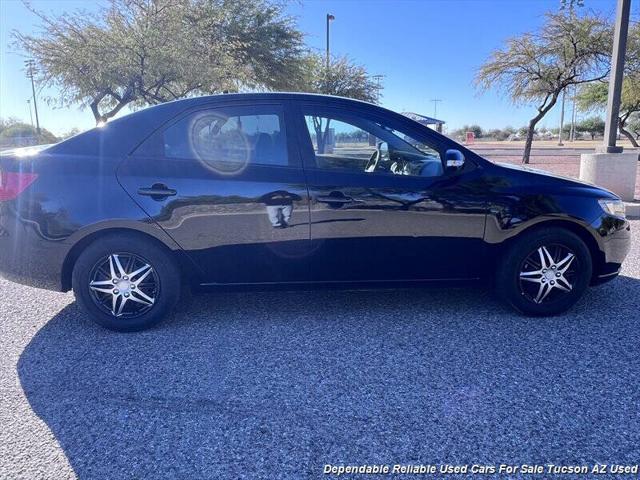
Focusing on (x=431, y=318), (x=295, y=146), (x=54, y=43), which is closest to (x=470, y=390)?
(x=431, y=318)

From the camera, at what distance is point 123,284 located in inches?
133

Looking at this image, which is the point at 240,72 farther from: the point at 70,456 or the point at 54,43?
the point at 70,456

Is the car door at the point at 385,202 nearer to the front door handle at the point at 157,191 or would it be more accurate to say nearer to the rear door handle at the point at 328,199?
the rear door handle at the point at 328,199

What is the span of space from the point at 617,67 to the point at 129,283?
26.6 feet

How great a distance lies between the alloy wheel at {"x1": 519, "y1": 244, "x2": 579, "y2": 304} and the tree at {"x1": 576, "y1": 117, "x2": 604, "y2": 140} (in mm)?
69765

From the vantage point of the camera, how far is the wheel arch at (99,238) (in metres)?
3.29

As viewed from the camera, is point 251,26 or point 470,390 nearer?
point 470,390

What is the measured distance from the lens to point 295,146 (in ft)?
11.0

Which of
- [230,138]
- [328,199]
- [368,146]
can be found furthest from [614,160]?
[230,138]

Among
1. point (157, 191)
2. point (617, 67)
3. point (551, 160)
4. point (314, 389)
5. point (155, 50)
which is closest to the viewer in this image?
point (314, 389)

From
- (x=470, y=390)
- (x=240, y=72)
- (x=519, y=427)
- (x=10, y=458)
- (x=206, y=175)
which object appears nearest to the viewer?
(x=10, y=458)

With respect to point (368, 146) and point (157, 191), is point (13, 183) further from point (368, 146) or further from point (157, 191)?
point (368, 146)

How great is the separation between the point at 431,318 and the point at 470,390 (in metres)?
1.02

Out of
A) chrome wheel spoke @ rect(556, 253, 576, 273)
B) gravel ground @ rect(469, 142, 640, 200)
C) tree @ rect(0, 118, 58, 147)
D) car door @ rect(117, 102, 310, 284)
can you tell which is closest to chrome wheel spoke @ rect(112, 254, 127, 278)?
car door @ rect(117, 102, 310, 284)
